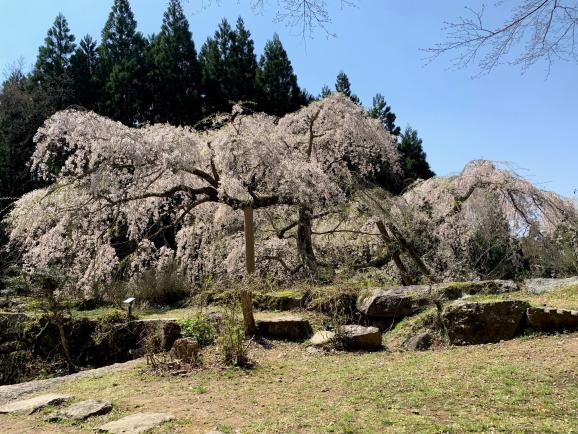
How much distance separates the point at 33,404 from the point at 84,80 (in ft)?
68.4

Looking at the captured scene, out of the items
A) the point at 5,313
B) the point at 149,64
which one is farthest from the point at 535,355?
the point at 149,64

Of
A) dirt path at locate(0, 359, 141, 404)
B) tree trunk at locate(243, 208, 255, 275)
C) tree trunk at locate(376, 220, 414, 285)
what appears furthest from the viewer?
tree trunk at locate(376, 220, 414, 285)

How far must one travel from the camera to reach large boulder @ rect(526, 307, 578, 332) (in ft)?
19.1

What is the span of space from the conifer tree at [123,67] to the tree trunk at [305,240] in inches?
555

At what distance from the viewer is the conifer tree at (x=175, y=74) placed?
22.2 meters

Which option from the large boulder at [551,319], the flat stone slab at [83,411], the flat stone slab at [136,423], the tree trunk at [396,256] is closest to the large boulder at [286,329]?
the large boulder at [551,319]

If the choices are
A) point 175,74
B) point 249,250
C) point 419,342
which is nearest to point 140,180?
point 249,250

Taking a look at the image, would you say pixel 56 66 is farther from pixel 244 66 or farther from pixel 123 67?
pixel 244 66

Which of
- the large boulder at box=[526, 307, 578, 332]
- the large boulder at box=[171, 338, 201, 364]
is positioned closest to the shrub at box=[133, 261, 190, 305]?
the large boulder at box=[171, 338, 201, 364]

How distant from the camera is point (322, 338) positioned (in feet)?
21.8

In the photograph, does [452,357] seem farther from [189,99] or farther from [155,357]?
[189,99]

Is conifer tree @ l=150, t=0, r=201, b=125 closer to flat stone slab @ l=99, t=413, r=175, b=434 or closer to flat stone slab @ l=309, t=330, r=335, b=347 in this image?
flat stone slab @ l=309, t=330, r=335, b=347

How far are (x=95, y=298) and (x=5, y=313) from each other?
2.06 metres

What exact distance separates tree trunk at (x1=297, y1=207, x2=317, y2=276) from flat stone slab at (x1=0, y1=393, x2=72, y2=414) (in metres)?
5.26
